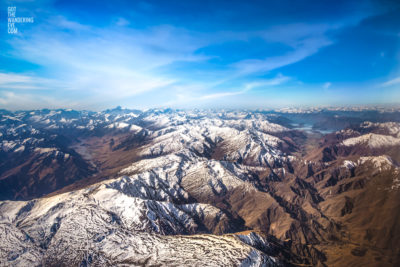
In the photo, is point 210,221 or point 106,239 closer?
point 106,239

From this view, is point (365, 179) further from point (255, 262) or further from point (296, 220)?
point (255, 262)

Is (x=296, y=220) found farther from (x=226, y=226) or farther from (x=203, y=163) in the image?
(x=203, y=163)

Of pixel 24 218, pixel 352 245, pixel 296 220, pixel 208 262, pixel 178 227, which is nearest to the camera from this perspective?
pixel 208 262

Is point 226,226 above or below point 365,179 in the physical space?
below

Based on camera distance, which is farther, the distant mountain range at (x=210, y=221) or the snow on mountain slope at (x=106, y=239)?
the distant mountain range at (x=210, y=221)

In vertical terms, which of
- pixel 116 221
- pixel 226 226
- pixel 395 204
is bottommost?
pixel 226 226

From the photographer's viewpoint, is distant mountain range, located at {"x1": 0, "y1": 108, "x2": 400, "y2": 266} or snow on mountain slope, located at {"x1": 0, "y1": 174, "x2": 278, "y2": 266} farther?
distant mountain range, located at {"x1": 0, "y1": 108, "x2": 400, "y2": 266}

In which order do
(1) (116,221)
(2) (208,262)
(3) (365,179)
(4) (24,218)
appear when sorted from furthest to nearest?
(3) (365,179) → (4) (24,218) → (1) (116,221) → (2) (208,262)

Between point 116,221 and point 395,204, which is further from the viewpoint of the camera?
point 395,204

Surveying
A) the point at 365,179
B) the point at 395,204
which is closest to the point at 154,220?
the point at 395,204

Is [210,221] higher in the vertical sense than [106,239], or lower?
lower
